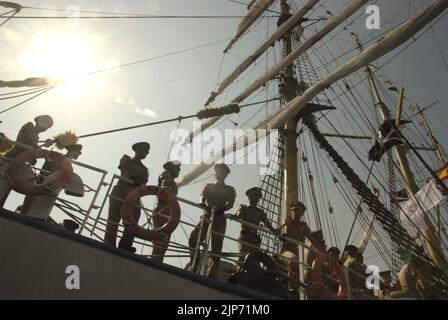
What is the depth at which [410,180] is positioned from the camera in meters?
14.8

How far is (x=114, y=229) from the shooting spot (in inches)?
184

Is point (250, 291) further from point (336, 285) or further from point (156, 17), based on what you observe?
point (156, 17)

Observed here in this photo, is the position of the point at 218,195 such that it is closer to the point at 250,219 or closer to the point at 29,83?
the point at 250,219

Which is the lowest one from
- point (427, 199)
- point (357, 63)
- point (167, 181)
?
point (167, 181)

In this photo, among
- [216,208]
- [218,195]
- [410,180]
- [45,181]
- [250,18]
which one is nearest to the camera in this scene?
[45,181]

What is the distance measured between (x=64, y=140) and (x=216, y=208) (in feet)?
7.57

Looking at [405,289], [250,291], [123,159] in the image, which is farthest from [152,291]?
[405,289]

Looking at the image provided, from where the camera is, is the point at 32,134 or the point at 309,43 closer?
the point at 32,134

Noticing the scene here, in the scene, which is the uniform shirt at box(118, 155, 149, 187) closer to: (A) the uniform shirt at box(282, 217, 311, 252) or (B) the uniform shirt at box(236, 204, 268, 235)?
(B) the uniform shirt at box(236, 204, 268, 235)

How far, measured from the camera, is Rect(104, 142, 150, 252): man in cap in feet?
14.7

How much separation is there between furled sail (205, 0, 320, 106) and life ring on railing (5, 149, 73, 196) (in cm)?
1365

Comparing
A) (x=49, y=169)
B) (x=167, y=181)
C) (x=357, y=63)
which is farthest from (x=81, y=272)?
(x=357, y=63)
